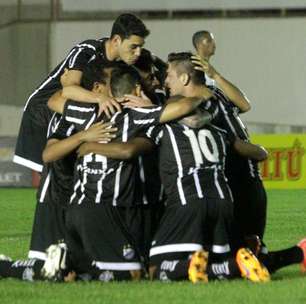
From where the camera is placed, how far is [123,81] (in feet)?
27.2

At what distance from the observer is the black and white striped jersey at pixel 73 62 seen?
898 cm

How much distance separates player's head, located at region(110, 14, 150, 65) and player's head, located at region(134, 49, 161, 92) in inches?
6.3

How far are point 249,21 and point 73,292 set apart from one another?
72.0 feet

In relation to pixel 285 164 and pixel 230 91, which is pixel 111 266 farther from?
pixel 285 164

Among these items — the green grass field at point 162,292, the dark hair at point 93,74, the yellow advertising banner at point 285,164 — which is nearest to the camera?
the green grass field at point 162,292

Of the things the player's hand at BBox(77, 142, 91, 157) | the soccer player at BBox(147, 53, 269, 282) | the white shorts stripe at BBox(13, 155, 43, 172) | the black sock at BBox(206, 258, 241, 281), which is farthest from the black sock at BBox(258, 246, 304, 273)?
the white shorts stripe at BBox(13, 155, 43, 172)

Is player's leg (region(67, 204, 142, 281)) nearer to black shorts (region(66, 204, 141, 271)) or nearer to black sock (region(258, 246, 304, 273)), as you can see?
black shorts (region(66, 204, 141, 271))

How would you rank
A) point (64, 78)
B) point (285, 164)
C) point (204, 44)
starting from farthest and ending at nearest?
point (285, 164) → point (204, 44) → point (64, 78)

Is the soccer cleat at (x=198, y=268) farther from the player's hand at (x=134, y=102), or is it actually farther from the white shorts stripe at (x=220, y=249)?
the player's hand at (x=134, y=102)

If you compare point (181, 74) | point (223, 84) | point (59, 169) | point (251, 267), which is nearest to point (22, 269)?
point (59, 169)

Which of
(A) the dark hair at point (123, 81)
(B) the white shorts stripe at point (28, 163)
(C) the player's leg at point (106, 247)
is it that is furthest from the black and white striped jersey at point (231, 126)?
(B) the white shorts stripe at point (28, 163)

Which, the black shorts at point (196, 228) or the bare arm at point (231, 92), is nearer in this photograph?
the black shorts at point (196, 228)

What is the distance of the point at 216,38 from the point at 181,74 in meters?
20.9

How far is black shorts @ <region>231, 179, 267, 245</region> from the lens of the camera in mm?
9070
